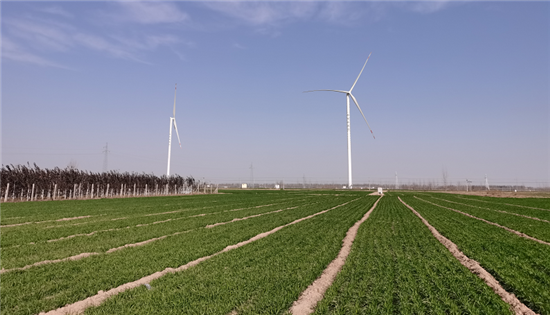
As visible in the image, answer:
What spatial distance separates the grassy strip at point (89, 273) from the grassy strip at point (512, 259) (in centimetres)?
970

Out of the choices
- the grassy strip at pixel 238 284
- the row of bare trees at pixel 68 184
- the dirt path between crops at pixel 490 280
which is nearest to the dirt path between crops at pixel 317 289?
the grassy strip at pixel 238 284

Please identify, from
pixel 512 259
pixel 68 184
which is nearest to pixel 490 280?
pixel 512 259

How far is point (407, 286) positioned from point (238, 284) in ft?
14.6

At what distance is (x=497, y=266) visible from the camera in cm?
1030

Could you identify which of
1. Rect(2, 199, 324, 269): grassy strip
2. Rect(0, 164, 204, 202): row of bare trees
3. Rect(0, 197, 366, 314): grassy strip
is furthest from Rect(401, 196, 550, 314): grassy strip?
Rect(0, 164, 204, 202): row of bare trees

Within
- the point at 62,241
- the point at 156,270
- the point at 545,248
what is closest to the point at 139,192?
the point at 62,241

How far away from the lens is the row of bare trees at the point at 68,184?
134ft

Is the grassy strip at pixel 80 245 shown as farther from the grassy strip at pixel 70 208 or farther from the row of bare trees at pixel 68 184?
the row of bare trees at pixel 68 184

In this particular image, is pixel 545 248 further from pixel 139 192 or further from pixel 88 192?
pixel 139 192

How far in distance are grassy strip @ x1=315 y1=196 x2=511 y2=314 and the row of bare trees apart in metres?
45.2

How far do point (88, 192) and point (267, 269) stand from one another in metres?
51.7

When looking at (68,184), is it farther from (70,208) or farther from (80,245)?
(80,245)

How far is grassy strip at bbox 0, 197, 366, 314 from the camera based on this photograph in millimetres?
7027

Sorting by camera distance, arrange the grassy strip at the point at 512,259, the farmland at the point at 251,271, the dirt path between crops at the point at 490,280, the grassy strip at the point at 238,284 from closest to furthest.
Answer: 1. the grassy strip at the point at 238,284
2. the farmland at the point at 251,271
3. the dirt path between crops at the point at 490,280
4. the grassy strip at the point at 512,259
